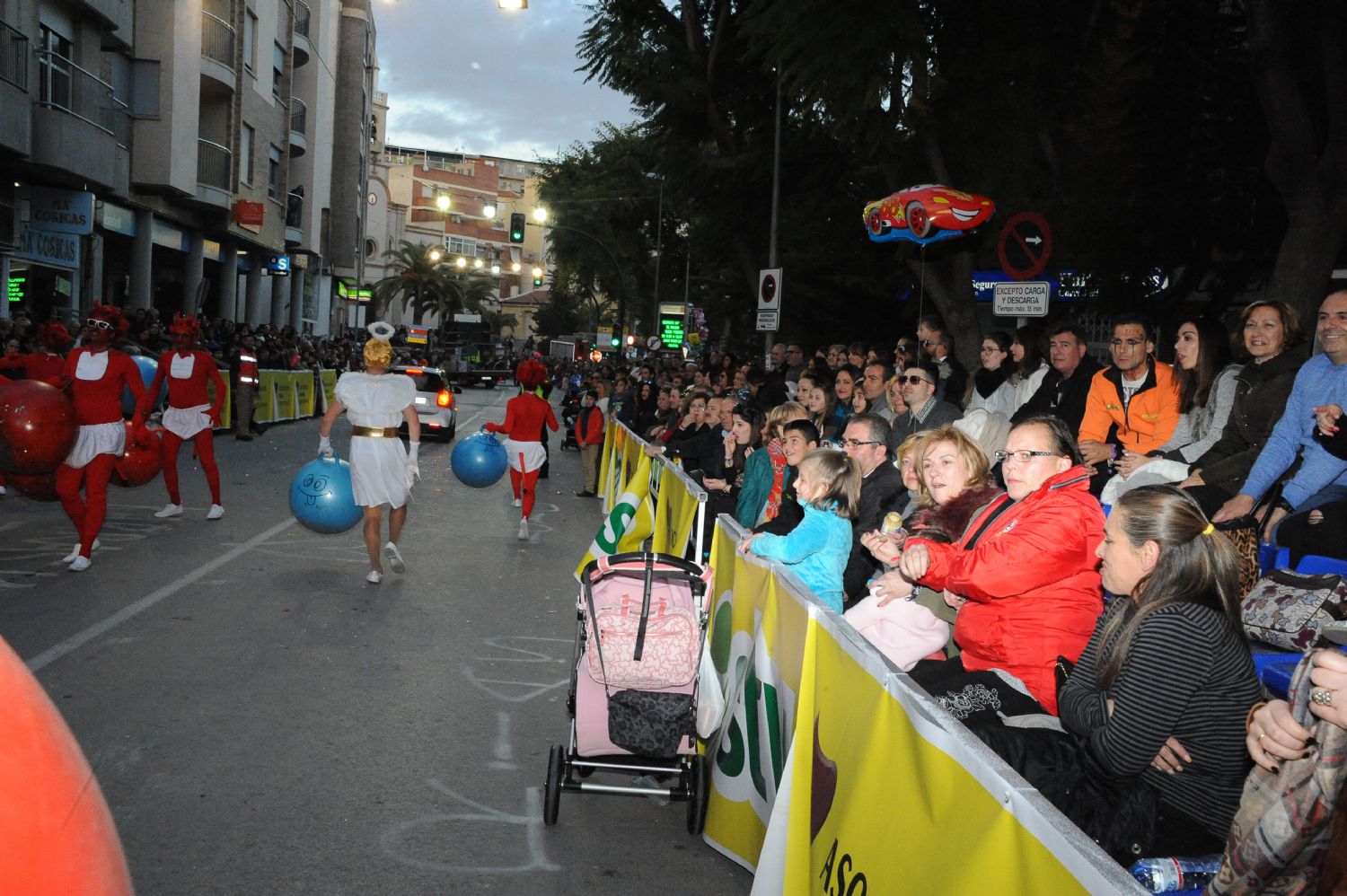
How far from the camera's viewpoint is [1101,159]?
16.2 metres

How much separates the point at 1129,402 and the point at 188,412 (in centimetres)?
945

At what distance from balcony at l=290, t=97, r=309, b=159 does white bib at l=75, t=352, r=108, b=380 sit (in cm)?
3792

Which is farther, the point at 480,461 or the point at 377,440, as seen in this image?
the point at 480,461

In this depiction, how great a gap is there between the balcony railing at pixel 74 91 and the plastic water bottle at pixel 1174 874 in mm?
23850

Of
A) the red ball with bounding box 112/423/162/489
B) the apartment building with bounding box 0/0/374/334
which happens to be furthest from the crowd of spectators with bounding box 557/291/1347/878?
the apartment building with bounding box 0/0/374/334

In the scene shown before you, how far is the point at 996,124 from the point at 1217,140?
259 centimetres

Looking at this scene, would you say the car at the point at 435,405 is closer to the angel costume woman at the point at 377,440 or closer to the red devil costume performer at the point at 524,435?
the red devil costume performer at the point at 524,435

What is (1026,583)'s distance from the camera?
4441 millimetres

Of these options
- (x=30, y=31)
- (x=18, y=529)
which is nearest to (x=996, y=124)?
(x=18, y=529)

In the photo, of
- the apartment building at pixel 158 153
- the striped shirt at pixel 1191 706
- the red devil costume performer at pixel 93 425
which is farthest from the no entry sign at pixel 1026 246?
the apartment building at pixel 158 153

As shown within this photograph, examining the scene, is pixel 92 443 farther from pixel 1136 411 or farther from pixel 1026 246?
pixel 1136 411

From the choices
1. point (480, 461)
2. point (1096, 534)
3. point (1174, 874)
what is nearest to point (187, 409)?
point (480, 461)

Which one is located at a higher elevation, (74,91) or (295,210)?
(295,210)

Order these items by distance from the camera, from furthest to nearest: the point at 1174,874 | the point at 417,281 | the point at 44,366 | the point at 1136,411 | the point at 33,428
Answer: the point at 417,281
the point at 44,366
the point at 33,428
the point at 1136,411
the point at 1174,874
